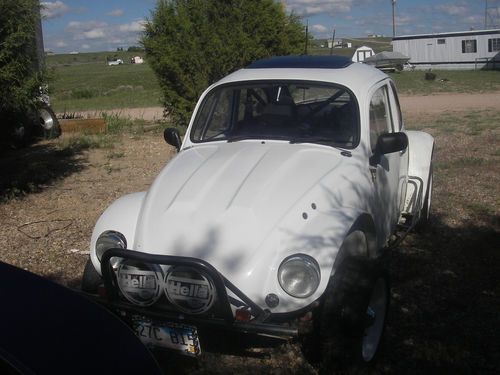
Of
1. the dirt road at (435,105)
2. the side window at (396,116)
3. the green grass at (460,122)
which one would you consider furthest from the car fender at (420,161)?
the dirt road at (435,105)

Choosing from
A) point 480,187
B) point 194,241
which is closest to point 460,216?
point 480,187

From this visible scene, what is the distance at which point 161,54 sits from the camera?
42.2 ft

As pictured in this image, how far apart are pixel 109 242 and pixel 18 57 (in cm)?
406

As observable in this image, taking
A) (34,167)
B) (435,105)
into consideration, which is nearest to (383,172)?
(34,167)

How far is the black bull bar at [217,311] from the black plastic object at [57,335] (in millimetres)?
874

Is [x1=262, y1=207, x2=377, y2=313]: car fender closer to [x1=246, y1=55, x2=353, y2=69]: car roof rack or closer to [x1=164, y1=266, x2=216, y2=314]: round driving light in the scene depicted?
[x1=164, y1=266, x2=216, y2=314]: round driving light

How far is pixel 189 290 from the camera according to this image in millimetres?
3305

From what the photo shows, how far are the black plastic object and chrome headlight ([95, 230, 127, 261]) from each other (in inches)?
56.6

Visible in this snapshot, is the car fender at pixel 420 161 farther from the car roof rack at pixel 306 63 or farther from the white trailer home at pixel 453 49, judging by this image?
the white trailer home at pixel 453 49

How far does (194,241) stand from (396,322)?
1.76 m

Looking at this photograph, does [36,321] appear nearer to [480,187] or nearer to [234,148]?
[234,148]

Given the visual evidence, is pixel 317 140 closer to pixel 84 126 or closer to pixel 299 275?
pixel 299 275

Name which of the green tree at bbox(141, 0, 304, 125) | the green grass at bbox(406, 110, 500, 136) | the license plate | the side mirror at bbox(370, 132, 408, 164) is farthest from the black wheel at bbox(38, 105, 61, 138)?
the license plate

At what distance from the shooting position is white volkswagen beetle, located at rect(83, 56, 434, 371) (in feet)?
10.9
